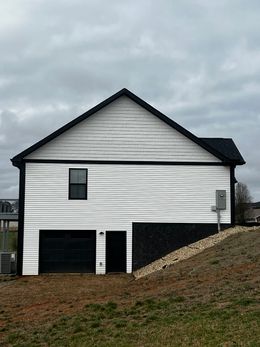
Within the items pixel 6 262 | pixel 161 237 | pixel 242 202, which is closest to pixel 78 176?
pixel 161 237

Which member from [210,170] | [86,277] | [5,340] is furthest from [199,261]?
[5,340]

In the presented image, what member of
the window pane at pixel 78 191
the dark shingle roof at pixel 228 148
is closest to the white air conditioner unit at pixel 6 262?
the window pane at pixel 78 191

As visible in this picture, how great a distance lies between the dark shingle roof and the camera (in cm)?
2602

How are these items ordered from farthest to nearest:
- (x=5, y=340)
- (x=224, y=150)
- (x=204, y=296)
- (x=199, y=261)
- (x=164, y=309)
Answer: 1. (x=224, y=150)
2. (x=199, y=261)
3. (x=204, y=296)
4. (x=164, y=309)
5. (x=5, y=340)

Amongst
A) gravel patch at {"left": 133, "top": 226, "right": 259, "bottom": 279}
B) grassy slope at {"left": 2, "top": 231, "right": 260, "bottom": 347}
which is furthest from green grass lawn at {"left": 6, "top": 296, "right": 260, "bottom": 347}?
gravel patch at {"left": 133, "top": 226, "right": 259, "bottom": 279}

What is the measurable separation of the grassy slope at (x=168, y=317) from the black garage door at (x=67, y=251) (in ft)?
29.7

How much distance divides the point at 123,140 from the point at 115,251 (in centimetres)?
506

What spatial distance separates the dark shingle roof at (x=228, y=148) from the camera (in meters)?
26.0

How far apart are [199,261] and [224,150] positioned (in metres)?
10.3

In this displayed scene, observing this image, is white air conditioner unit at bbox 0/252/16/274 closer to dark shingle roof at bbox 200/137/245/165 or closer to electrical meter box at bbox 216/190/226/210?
electrical meter box at bbox 216/190/226/210

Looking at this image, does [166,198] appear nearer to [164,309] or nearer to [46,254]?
[46,254]

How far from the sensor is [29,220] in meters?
24.6

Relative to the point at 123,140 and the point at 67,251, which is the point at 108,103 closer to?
the point at 123,140

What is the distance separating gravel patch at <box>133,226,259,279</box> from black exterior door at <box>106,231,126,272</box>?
901 mm
